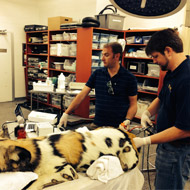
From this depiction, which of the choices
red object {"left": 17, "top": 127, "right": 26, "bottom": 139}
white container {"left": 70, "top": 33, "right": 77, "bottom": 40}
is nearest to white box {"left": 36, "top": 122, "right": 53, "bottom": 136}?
red object {"left": 17, "top": 127, "right": 26, "bottom": 139}

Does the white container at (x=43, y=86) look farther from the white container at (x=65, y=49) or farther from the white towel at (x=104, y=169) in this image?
the white towel at (x=104, y=169)

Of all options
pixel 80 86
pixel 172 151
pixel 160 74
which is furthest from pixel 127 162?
pixel 160 74

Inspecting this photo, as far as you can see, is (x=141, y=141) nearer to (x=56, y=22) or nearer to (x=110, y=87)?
(x=110, y=87)

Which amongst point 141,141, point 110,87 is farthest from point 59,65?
point 141,141

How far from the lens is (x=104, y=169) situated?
1.18m

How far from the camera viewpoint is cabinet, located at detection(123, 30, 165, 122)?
4.02 m

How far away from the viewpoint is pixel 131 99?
2.02 m

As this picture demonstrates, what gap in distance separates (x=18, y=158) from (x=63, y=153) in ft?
0.74

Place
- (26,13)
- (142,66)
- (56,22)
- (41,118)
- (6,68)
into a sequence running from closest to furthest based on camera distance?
(41,118), (142,66), (56,22), (6,68), (26,13)

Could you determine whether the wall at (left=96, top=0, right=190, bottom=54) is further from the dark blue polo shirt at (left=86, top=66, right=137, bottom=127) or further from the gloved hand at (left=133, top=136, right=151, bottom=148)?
the gloved hand at (left=133, top=136, right=151, bottom=148)

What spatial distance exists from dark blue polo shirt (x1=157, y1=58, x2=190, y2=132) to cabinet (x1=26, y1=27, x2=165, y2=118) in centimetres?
261

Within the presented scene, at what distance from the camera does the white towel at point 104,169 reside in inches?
46.3

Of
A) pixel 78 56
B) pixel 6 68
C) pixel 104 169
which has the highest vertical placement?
pixel 78 56

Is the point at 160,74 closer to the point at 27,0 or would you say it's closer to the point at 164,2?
the point at 164,2
